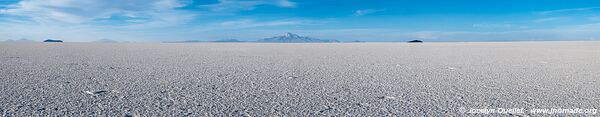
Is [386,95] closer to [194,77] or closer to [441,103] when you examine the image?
[441,103]

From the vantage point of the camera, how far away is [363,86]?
11.9 feet

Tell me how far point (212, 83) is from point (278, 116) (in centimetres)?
159

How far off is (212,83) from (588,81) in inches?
132

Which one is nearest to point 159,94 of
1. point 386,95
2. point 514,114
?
point 386,95

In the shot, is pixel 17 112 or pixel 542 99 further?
pixel 542 99

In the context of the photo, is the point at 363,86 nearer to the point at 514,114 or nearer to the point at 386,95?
the point at 386,95

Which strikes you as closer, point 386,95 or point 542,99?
point 542,99

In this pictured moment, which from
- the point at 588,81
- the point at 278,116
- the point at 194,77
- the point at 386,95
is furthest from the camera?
the point at 194,77

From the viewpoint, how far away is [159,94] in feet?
10.2

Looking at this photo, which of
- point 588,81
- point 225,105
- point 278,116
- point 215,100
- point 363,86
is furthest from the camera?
point 588,81

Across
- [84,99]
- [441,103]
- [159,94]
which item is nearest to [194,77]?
[159,94]

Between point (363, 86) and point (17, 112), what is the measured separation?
240 cm

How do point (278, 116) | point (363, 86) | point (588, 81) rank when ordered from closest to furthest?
point (278, 116)
point (363, 86)
point (588, 81)

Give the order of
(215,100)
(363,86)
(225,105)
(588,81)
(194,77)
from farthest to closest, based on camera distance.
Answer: (194,77)
(588,81)
(363,86)
(215,100)
(225,105)
